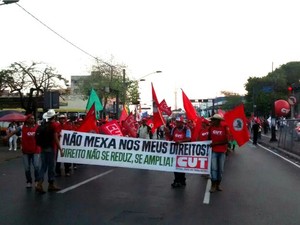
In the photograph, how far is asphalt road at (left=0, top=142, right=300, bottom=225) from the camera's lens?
762cm

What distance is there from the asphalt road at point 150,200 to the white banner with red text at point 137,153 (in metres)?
0.52

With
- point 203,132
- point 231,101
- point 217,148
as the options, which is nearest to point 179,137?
point 217,148

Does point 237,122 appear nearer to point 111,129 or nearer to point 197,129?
point 197,129

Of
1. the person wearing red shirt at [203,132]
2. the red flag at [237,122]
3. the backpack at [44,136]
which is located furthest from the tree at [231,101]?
the backpack at [44,136]

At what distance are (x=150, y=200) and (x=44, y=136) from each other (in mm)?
2698

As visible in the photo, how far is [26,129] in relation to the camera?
10.6m

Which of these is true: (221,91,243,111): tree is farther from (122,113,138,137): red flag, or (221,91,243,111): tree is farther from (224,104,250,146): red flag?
(224,104,250,146): red flag

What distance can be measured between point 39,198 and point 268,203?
450cm

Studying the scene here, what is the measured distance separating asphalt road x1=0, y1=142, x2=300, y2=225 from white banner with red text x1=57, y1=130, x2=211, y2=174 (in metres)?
0.52

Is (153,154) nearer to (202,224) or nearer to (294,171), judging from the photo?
(202,224)

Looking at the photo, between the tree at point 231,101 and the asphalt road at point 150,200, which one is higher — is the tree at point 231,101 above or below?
above

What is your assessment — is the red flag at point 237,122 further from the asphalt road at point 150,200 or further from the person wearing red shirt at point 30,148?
the person wearing red shirt at point 30,148

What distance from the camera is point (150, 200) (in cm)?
936

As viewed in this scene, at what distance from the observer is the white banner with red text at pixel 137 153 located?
36.3ft
